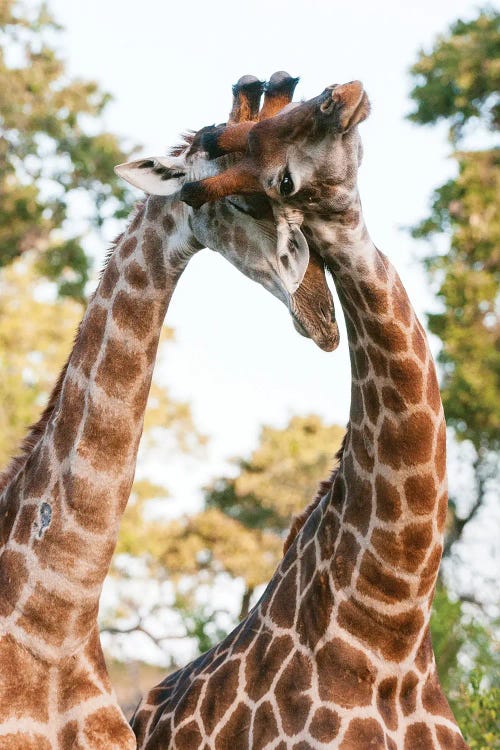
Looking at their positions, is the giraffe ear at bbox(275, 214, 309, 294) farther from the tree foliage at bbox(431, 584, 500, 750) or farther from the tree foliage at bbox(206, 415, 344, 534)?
the tree foliage at bbox(206, 415, 344, 534)

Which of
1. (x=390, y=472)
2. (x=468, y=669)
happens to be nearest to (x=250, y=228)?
(x=390, y=472)

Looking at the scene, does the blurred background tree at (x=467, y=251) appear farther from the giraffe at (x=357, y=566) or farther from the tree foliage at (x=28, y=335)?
the giraffe at (x=357, y=566)

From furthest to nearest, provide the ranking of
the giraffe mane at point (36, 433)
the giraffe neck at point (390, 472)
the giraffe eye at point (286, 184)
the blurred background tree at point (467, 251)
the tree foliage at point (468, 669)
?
the blurred background tree at point (467, 251)
the tree foliage at point (468, 669)
the giraffe mane at point (36, 433)
the giraffe neck at point (390, 472)
the giraffe eye at point (286, 184)

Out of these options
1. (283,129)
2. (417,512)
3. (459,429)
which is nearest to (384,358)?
(417,512)

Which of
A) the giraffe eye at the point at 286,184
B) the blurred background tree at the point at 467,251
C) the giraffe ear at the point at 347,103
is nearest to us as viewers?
the giraffe ear at the point at 347,103

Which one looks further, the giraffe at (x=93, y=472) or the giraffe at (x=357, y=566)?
the giraffe at (x=93, y=472)

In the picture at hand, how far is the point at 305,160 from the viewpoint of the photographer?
114 inches

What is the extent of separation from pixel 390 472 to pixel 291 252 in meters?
0.89

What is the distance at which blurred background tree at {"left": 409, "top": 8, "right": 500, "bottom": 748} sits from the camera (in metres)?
16.9

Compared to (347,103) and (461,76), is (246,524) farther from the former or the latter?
(347,103)

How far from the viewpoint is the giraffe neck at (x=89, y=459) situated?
11.1 feet

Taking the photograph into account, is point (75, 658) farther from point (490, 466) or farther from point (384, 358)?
point (490, 466)

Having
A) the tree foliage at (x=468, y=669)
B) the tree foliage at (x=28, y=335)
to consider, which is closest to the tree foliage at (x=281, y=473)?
the tree foliage at (x=28, y=335)

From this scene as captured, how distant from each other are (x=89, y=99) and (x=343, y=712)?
1690 cm
